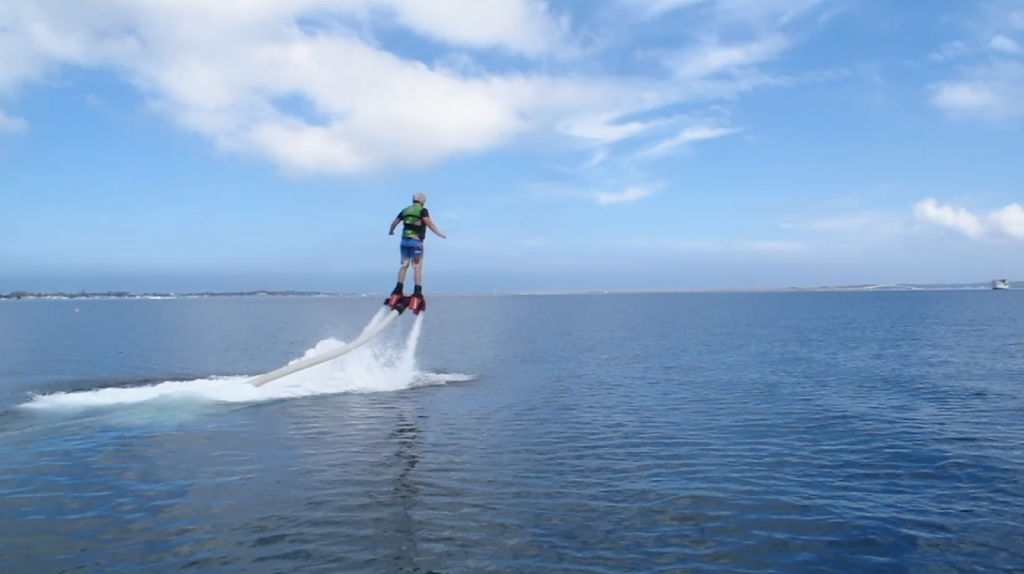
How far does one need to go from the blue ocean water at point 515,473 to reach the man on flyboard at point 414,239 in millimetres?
4800

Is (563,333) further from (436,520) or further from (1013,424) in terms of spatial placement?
(436,520)

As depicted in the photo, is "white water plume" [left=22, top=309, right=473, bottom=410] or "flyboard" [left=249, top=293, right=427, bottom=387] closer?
"flyboard" [left=249, top=293, right=427, bottom=387]

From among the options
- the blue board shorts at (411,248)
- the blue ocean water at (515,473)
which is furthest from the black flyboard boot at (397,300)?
the blue ocean water at (515,473)

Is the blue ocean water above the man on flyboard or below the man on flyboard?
below

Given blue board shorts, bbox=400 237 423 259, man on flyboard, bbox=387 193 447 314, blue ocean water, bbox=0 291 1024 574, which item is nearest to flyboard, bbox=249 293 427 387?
man on flyboard, bbox=387 193 447 314

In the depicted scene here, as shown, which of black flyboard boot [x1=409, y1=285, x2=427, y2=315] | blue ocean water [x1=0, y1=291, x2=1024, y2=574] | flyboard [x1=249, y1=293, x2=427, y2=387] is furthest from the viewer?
flyboard [x1=249, y1=293, x2=427, y2=387]

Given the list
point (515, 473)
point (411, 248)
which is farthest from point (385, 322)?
point (515, 473)

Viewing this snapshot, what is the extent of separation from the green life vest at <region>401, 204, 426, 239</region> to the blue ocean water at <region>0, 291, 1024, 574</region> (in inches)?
271

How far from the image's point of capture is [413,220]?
72.0ft

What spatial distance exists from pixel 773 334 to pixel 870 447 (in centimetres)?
5552

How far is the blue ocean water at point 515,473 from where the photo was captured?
12.3 m

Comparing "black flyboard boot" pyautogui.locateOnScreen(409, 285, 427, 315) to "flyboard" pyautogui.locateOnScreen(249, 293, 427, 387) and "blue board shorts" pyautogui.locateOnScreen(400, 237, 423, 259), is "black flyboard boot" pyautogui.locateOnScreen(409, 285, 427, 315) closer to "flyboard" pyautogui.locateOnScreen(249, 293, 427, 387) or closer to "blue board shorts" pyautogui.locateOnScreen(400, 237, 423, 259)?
"flyboard" pyautogui.locateOnScreen(249, 293, 427, 387)

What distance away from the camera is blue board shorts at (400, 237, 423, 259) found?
72.4 ft

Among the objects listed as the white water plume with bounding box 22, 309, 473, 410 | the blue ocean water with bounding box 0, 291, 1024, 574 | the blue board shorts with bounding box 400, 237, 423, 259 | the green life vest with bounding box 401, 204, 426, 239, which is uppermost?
the green life vest with bounding box 401, 204, 426, 239
